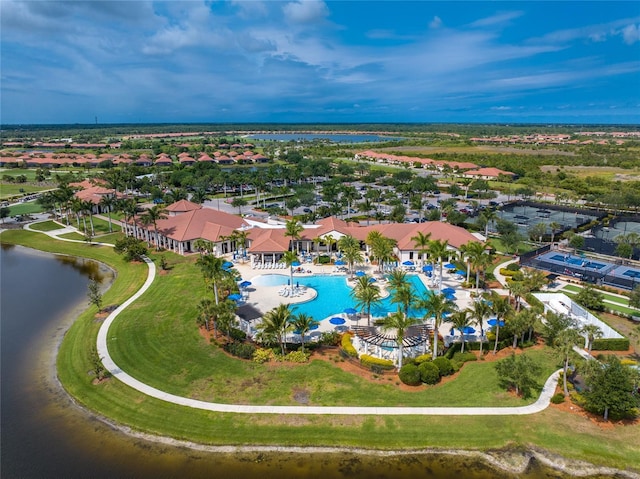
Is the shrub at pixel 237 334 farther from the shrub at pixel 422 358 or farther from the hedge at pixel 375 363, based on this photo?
the shrub at pixel 422 358

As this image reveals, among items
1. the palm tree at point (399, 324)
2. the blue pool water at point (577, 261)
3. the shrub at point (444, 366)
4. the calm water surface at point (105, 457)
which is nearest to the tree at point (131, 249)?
the calm water surface at point (105, 457)

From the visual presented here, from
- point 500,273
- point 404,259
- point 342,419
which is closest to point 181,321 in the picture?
point 342,419

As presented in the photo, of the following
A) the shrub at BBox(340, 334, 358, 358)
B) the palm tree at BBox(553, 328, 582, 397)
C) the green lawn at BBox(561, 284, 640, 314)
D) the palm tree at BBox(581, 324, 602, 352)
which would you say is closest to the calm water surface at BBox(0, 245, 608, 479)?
the palm tree at BBox(553, 328, 582, 397)

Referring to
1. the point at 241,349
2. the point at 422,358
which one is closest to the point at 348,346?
the point at 422,358

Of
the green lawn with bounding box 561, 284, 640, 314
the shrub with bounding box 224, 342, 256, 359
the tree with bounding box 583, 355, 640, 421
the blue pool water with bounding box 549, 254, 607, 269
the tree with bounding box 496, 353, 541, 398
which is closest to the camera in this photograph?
the tree with bounding box 583, 355, 640, 421

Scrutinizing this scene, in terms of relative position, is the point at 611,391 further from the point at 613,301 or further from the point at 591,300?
the point at 613,301

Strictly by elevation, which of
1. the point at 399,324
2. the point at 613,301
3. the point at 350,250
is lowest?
the point at 613,301

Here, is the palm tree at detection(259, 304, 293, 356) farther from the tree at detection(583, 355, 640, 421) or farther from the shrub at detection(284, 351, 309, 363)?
the tree at detection(583, 355, 640, 421)
